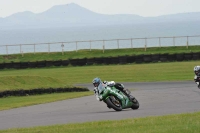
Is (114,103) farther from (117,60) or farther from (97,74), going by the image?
(117,60)

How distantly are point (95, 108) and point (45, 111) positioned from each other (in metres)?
1.76

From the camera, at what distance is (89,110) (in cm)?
2038

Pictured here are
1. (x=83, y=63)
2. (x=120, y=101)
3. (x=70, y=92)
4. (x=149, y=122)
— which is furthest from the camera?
(x=83, y=63)

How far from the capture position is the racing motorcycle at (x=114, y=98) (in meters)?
18.6

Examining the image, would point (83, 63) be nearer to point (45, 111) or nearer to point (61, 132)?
point (45, 111)

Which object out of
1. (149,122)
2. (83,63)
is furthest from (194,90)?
(83,63)

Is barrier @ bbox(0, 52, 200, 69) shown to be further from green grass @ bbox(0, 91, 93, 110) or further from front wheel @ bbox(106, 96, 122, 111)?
front wheel @ bbox(106, 96, 122, 111)

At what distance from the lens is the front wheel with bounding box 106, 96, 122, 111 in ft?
61.5

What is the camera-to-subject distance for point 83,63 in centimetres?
5094

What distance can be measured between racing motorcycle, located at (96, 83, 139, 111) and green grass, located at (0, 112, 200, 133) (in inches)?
157

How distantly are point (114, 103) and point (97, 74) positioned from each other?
2375 cm

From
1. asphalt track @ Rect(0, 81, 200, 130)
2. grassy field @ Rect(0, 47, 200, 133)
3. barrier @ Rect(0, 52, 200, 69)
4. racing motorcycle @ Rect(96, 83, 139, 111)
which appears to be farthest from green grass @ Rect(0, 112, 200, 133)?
barrier @ Rect(0, 52, 200, 69)

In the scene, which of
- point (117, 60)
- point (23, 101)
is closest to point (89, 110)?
point (23, 101)

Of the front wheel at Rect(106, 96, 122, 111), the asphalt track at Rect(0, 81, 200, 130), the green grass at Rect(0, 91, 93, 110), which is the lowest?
the green grass at Rect(0, 91, 93, 110)
